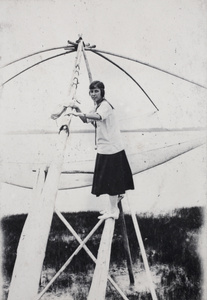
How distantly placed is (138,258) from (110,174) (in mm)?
689

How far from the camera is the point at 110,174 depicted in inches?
86.2

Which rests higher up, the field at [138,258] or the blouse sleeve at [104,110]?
the blouse sleeve at [104,110]

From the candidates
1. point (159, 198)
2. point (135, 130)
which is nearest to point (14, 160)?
point (135, 130)

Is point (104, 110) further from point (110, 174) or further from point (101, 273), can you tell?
point (101, 273)

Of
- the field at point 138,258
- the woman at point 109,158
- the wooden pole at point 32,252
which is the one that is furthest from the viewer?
the field at point 138,258

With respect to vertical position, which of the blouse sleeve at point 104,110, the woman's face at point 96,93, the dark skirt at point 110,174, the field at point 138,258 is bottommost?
the field at point 138,258

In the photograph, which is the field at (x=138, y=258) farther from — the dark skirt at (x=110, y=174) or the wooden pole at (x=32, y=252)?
the wooden pole at (x=32, y=252)

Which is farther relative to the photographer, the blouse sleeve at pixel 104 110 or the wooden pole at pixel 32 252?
the blouse sleeve at pixel 104 110

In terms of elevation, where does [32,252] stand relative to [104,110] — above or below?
below

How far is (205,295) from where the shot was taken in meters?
2.36

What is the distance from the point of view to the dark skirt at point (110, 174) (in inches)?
86.0

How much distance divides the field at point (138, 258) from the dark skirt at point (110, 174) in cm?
28

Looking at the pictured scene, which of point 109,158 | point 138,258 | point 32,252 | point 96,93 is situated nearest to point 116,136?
point 109,158

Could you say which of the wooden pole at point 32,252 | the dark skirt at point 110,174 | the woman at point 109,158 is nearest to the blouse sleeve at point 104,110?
the woman at point 109,158
